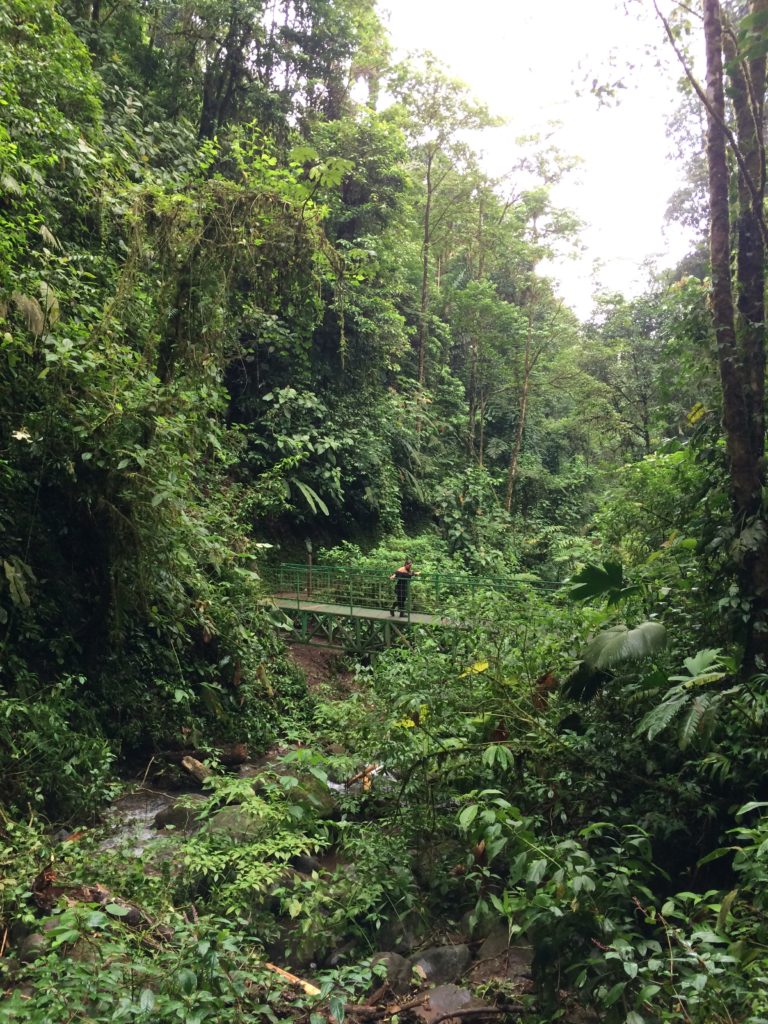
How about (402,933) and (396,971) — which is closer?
(396,971)

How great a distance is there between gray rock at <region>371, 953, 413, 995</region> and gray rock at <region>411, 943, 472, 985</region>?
0.18 ft

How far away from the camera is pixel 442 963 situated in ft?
12.3

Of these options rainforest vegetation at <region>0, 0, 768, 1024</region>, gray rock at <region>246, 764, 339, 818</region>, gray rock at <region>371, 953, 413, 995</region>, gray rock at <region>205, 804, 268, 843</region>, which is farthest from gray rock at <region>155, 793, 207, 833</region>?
gray rock at <region>371, 953, 413, 995</region>

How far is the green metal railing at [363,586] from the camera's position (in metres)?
11.1

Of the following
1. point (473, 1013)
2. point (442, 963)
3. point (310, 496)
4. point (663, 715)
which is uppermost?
point (310, 496)

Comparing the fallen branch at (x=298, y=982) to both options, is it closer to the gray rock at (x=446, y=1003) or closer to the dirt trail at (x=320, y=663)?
the gray rock at (x=446, y=1003)

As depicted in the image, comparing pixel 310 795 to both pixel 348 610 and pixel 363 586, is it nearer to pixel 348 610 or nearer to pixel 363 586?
pixel 348 610

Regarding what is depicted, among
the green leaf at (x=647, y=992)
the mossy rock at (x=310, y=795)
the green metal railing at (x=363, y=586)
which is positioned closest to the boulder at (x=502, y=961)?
the green leaf at (x=647, y=992)

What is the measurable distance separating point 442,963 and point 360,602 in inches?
367

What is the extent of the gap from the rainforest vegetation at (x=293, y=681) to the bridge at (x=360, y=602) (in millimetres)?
651

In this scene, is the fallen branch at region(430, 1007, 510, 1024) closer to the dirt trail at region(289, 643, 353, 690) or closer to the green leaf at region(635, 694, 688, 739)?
the green leaf at region(635, 694, 688, 739)

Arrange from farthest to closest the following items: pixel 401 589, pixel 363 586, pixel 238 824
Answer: pixel 363 586
pixel 401 589
pixel 238 824

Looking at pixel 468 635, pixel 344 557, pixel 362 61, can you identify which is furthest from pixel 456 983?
pixel 362 61

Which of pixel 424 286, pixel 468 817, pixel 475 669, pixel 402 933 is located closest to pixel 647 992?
pixel 468 817
